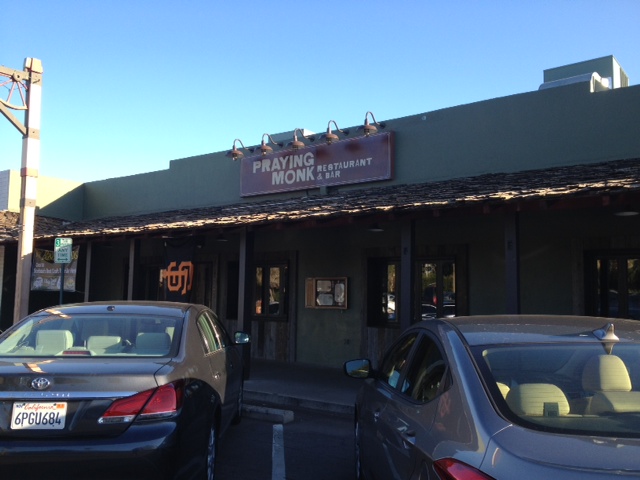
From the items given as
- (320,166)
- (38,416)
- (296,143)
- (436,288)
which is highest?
(296,143)

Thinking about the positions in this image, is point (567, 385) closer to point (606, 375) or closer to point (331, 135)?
point (606, 375)

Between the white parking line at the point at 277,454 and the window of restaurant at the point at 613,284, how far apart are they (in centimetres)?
536

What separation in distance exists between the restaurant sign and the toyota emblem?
9183 millimetres

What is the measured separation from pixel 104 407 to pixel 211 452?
52.3 inches

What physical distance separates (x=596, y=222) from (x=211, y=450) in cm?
718

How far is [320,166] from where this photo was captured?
13148mm

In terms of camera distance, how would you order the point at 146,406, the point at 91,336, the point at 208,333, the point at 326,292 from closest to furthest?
the point at 146,406
the point at 91,336
the point at 208,333
the point at 326,292

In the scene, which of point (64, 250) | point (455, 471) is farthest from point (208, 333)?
point (64, 250)

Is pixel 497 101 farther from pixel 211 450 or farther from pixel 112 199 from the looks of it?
pixel 112 199

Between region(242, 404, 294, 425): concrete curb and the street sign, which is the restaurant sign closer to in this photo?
the street sign

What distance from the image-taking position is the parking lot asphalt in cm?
803

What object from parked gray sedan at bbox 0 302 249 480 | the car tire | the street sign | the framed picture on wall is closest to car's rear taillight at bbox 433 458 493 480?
parked gray sedan at bbox 0 302 249 480

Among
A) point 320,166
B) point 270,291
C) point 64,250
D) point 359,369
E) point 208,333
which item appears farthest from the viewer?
point 270,291

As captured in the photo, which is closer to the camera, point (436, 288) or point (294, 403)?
point (294, 403)
